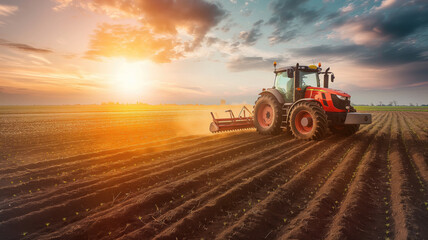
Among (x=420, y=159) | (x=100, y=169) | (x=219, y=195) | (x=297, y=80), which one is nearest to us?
(x=219, y=195)

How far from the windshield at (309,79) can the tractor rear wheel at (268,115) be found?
125cm

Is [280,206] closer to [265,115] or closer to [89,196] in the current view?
[89,196]

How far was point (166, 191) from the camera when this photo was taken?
3.87 metres

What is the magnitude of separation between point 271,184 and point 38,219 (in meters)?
3.75

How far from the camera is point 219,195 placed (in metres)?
3.73

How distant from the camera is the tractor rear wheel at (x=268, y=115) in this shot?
891 cm

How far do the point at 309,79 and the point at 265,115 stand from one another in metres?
2.31

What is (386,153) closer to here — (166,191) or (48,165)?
(166,191)

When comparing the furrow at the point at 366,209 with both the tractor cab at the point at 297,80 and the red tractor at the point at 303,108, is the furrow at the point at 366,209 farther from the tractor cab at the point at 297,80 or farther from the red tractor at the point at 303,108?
the tractor cab at the point at 297,80

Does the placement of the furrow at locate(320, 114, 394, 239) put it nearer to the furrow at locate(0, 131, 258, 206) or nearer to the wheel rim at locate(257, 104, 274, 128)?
the furrow at locate(0, 131, 258, 206)

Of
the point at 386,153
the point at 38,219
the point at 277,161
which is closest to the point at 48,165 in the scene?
the point at 38,219

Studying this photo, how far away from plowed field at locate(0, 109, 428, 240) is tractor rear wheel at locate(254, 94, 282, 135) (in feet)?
8.02

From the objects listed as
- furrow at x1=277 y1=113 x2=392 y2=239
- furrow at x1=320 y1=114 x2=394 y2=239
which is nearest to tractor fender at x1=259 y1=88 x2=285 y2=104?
furrow at x1=277 y1=113 x2=392 y2=239

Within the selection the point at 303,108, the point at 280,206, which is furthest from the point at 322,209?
the point at 303,108
